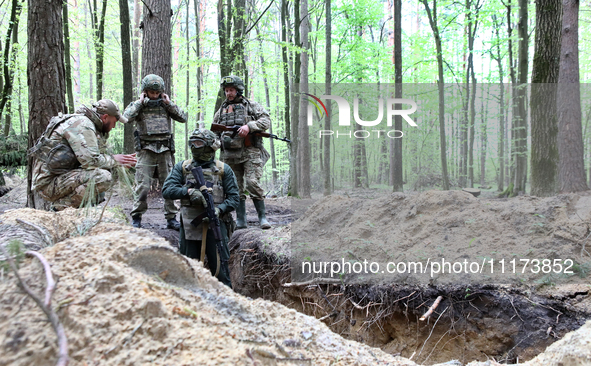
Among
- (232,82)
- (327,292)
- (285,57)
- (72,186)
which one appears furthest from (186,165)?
(285,57)

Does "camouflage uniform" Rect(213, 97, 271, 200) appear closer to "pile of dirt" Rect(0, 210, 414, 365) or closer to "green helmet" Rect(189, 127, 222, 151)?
"green helmet" Rect(189, 127, 222, 151)

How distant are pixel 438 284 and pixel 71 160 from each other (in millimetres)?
4584

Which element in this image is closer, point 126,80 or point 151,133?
point 151,133

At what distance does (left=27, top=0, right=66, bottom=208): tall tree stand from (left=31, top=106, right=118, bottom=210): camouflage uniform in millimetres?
983

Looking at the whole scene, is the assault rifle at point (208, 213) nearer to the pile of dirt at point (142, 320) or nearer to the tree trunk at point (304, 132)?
the pile of dirt at point (142, 320)

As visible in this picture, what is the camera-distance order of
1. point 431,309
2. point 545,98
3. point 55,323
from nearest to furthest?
point 55,323 < point 431,309 < point 545,98

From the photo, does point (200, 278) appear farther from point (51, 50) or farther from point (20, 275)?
point (51, 50)

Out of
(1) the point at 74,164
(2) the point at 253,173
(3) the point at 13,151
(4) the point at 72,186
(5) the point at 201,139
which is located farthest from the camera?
(3) the point at 13,151

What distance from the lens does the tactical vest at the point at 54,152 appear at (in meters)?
4.54

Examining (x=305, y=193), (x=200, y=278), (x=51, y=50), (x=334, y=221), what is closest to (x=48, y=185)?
(x=51, y=50)

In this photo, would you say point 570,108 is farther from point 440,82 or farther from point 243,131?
point 440,82

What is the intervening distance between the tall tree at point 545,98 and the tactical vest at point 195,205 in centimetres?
626

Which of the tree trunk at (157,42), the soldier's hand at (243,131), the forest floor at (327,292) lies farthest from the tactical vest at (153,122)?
the tree trunk at (157,42)

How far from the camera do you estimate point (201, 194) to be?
4.38m
